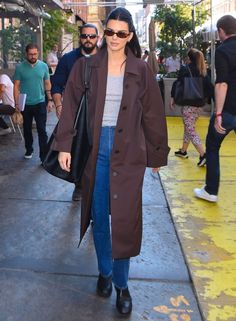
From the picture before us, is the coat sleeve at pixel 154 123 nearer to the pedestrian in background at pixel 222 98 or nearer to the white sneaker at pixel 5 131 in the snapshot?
the pedestrian in background at pixel 222 98

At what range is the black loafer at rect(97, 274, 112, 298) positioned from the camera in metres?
3.22

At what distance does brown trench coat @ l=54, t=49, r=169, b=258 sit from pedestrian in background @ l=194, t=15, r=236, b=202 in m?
1.96

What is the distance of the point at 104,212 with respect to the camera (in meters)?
3.02

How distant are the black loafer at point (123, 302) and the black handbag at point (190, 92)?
437 cm

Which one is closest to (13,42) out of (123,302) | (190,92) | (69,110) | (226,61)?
(190,92)

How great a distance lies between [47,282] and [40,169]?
11.4ft

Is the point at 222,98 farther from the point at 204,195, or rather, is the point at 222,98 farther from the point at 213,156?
the point at 204,195

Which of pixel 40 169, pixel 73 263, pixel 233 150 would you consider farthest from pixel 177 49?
pixel 73 263

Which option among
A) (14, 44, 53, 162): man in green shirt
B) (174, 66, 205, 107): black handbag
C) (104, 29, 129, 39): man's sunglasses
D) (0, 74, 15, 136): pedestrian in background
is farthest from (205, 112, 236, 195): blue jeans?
(0, 74, 15, 136): pedestrian in background

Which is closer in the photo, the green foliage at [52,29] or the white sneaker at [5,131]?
the white sneaker at [5,131]

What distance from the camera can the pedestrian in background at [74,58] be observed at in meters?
4.70

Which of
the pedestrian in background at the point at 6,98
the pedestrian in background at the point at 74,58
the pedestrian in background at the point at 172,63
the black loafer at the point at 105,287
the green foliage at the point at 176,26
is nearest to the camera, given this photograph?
the black loafer at the point at 105,287

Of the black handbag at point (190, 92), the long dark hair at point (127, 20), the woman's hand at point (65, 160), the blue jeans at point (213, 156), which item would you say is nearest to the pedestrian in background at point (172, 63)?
the black handbag at point (190, 92)

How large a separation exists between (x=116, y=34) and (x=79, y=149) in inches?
29.1
